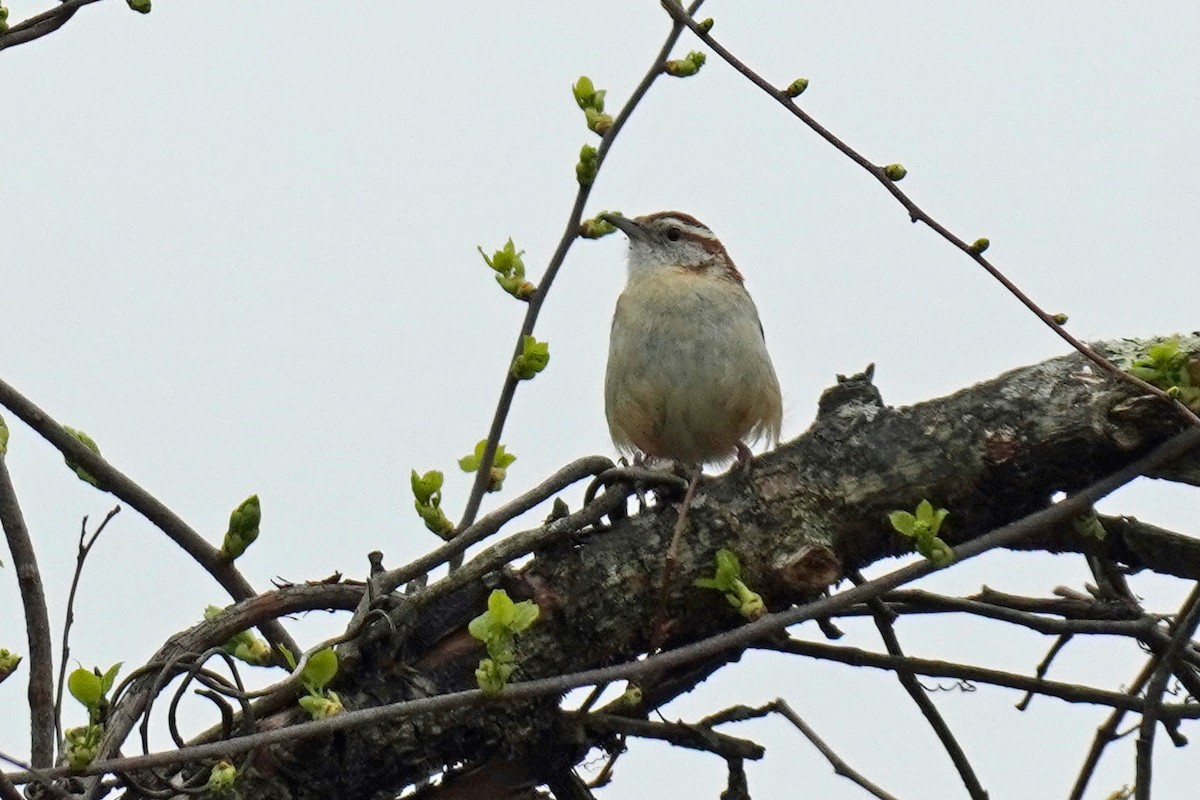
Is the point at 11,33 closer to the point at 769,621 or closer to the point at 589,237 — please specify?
the point at 589,237

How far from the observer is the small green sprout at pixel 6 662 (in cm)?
279

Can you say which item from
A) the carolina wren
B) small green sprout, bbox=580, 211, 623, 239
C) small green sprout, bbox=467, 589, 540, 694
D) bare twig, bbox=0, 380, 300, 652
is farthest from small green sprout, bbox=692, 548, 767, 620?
the carolina wren

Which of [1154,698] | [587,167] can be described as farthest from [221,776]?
[1154,698]

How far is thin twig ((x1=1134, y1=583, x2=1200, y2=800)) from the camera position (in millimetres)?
3105

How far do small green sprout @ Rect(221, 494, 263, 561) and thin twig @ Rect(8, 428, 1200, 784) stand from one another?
450mm

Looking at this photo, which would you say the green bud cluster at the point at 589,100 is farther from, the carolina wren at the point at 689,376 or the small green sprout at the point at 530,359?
the carolina wren at the point at 689,376

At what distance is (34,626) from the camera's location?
9.63ft

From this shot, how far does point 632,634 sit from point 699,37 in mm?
1272

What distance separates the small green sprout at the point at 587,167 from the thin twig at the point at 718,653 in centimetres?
98

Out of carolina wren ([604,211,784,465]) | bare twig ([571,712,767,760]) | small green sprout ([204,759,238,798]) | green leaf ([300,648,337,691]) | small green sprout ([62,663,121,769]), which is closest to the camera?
small green sprout ([62,663,121,769])

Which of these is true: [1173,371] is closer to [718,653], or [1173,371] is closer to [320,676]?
[718,653]

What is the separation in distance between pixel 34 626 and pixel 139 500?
A: 1.59ft

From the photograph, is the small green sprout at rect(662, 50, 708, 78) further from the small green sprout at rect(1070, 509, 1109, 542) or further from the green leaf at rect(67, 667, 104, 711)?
the green leaf at rect(67, 667, 104, 711)

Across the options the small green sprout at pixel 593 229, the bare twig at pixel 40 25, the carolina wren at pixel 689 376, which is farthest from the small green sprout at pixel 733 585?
the bare twig at pixel 40 25
